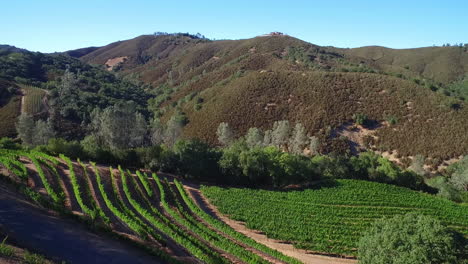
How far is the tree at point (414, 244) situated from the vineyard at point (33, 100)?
309ft

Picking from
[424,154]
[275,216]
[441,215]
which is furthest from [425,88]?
[275,216]

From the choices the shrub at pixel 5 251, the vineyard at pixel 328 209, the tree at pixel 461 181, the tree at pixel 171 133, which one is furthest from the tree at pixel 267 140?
the shrub at pixel 5 251

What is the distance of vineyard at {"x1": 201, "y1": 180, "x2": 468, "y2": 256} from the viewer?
116 ft

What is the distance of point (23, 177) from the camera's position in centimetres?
3662

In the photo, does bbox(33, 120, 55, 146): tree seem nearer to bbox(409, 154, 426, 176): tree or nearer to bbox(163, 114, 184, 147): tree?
bbox(163, 114, 184, 147): tree

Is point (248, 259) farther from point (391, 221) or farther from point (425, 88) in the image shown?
point (425, 88)

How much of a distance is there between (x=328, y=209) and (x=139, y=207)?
2698cm

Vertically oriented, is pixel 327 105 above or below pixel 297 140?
above

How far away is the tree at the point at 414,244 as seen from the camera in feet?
70.6

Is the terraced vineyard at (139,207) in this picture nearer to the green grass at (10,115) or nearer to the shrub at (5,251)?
the shrub at (5,251)

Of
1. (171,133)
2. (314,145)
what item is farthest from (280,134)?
(171,133)

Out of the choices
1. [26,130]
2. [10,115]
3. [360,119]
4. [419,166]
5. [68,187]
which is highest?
[360,119]

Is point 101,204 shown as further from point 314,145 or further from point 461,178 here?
point 461,178

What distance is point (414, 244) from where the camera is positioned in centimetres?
2198
